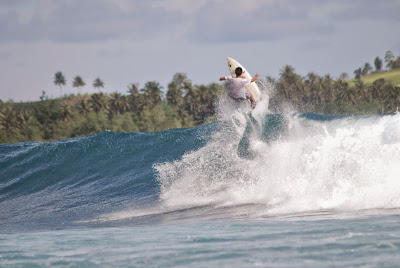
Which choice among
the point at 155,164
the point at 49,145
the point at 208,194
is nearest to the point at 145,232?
the point at 208,194

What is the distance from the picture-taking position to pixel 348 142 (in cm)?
1149

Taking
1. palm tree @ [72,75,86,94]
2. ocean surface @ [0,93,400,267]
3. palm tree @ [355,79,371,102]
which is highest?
palm tree @ [72,75,86,94]

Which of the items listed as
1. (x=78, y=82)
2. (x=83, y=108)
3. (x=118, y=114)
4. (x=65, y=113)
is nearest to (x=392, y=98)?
(x=118, y=114)

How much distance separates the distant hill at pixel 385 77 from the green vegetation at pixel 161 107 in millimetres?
32898

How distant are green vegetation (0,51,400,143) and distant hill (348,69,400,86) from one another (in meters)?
32.9

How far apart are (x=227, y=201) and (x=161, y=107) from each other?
3191 inches

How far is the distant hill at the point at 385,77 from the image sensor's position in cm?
12762

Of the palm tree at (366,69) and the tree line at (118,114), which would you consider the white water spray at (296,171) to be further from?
the palm tree at (366,69)

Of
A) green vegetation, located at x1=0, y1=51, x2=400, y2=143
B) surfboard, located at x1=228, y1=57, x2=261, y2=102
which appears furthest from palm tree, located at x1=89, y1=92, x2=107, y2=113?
surfboard, located at x1=228, y1=57, x2=261, y2=102

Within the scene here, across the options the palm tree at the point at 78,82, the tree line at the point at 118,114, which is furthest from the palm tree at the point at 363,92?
the palm tree at the point at 78,82

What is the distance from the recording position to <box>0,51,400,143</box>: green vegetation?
78.9m

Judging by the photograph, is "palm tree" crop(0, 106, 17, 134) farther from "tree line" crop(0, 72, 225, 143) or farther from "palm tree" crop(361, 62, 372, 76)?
"palm tree" crop(361, 62, 372, 76)

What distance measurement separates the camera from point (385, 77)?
439ft

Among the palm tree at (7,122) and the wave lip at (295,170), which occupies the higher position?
the palm tree at (7,122)
